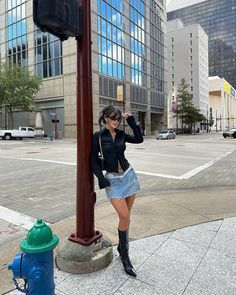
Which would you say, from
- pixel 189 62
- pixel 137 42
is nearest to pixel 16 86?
pixel 137 42

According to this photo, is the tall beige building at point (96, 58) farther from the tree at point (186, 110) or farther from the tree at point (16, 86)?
the tree at point (186, 110)

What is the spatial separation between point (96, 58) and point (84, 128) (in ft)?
127

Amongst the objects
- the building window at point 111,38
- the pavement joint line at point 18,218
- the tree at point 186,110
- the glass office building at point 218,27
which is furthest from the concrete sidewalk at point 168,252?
the glass office building at point 218,27

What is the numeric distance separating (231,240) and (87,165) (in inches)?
92.4

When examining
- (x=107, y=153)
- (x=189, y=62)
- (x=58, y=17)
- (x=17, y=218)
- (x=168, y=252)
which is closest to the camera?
(x=58, y=17)

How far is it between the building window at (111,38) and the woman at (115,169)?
39.1 meters

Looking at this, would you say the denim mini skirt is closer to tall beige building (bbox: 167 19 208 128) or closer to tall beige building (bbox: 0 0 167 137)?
tall beige building (bbox: 0 0 167 137)

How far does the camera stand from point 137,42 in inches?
2020

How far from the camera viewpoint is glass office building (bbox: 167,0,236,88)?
162 meters

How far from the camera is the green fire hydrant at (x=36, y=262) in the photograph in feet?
7.16

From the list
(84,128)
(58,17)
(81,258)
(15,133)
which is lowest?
(81,258)

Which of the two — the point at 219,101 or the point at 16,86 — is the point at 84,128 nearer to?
the point at 16,86

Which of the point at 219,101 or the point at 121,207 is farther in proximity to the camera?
the point at 219,101

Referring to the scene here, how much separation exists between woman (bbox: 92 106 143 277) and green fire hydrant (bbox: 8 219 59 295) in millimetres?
929
